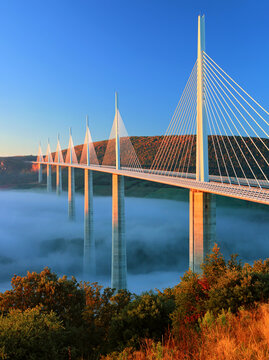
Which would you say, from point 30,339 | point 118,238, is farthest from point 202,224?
point 118,238

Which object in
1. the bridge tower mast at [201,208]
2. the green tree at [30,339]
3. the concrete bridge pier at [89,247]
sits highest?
the bridge tower mast at [201,208]

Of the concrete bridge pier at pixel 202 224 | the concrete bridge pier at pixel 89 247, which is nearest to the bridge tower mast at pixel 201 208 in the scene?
the concrete bridge pier at pixel 202 224

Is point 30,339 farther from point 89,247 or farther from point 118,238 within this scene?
point 89,247

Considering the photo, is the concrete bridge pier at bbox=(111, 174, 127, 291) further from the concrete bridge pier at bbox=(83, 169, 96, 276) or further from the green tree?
the green tree

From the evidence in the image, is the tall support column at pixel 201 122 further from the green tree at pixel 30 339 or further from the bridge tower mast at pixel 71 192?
the bridge tower mast at pixel 71 192

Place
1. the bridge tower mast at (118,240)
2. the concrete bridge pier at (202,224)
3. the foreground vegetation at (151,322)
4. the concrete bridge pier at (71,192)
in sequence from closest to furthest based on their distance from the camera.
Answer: the foreground vegetation at (151,322) → the concrete bridge pier at (202,224) → the bridge tower mast at (118,240) → the concrete bridge pier at (71,192)
